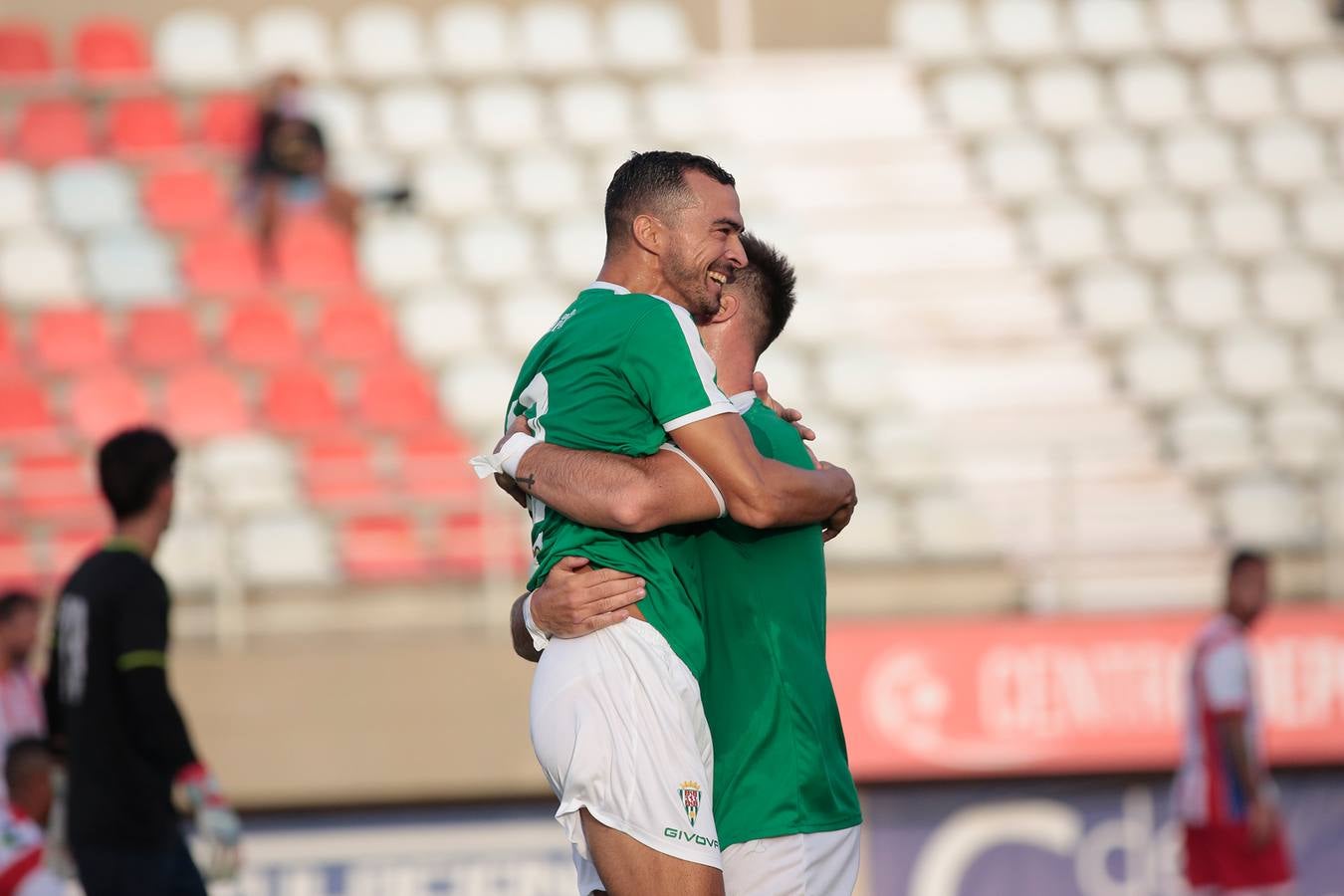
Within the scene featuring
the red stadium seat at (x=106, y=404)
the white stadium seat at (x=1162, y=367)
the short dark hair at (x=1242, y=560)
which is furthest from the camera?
the white stadium seat at (x=1162, y=367)

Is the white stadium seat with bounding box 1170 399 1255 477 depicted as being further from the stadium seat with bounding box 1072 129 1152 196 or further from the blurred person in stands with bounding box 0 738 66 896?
the blurred person in stands with bounding box 0 738 66 896

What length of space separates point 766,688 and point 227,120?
37.8ft

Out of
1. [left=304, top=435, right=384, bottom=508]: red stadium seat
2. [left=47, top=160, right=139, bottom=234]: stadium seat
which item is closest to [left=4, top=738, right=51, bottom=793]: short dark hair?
[left=304, top=435, right=384, bottom=508]: red stadium seat

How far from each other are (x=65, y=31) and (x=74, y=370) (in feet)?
13.2

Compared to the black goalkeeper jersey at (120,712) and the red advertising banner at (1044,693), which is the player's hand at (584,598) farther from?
the red advertising banner at (1044,693)

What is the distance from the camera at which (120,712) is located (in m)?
5.19

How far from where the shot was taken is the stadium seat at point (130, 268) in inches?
504

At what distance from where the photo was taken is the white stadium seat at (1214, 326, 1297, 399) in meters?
12.4

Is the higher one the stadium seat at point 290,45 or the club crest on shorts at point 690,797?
the stadium seat at point 290,45

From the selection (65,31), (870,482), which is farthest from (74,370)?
(870,482)

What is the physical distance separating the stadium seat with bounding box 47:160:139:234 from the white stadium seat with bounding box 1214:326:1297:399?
7803 millimetres

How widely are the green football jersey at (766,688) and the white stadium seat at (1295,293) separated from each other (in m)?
9.97

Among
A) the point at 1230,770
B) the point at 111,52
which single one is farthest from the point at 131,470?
the point at 111,52

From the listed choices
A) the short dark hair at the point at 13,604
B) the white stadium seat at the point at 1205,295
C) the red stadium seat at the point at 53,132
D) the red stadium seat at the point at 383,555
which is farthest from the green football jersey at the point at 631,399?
the red stadium seat at the point at 53,132
